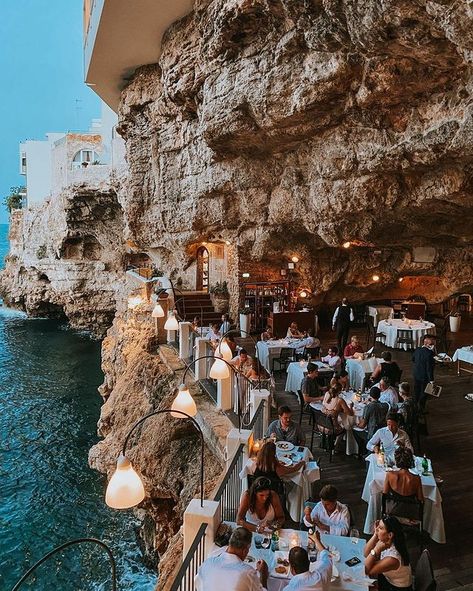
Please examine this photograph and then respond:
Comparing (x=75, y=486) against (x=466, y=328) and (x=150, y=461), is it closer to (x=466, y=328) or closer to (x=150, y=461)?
(x=150, y=461)

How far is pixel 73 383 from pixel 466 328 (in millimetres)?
19101

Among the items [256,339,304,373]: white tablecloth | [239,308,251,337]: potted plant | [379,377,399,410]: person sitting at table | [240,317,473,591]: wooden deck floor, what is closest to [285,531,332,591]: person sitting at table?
[240,317,473,591]: wooden deck floor

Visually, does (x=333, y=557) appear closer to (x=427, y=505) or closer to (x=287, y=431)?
(x=427, y=505)

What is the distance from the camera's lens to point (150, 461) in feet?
31.7

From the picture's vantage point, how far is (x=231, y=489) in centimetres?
584

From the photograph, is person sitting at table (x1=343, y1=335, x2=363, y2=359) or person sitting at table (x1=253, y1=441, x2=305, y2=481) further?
person sitting at table (x1=343, y1=335, x2=363, y2=359)

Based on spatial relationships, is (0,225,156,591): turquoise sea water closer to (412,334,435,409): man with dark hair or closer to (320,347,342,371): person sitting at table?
(320,347,342,371): person sitting at table

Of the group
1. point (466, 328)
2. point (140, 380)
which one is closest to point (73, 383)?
point (140, 380)

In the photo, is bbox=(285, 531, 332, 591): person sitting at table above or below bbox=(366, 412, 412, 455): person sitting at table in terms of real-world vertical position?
below

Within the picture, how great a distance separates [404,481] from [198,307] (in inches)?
551

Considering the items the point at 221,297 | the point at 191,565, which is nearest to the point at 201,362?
the point at 191,565

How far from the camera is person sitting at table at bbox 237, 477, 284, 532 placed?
5.11 meters

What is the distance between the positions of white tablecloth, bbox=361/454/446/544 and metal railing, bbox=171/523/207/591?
2.32m

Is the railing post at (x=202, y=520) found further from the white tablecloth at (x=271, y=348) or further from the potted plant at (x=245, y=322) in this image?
the potted plant at (x=245, y=322)
